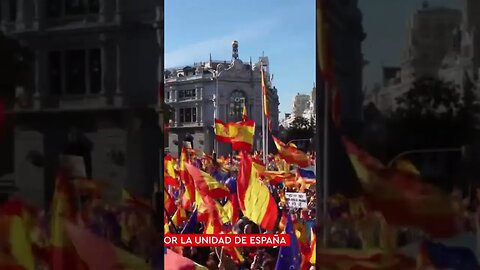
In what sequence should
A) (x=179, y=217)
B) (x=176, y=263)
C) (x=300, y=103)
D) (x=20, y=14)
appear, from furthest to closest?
1. (x=300, y=103)
2. (x=179, y=217)
3. (x=176, y=263)
4. (x=20, y=14)

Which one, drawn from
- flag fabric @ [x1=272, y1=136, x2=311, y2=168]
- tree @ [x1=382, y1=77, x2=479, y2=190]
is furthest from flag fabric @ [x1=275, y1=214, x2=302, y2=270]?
flag fabric @ [x1=272, y1=136, x2=311, y2=168]

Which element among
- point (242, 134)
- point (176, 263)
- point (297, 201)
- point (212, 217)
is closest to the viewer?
point (176, 263)

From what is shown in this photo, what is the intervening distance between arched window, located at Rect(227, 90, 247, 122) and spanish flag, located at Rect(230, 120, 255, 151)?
2715 centimetres

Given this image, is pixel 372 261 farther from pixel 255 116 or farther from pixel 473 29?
pixel 255 116

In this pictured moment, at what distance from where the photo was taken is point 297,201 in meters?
7.52

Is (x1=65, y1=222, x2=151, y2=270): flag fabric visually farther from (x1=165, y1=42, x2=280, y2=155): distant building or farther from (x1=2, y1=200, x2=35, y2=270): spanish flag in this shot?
(x1=165, y1=42, x2=280, y2=155): distant building

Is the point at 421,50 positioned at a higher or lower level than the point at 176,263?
higher

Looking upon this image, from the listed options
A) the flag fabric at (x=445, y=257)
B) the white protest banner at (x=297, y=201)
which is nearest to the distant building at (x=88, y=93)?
the flag fabric at (x=445, y=257)

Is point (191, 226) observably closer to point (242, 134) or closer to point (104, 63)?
point (242, 134)

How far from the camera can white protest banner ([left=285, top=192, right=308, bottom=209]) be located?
740 centimetres

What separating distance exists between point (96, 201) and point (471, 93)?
3.30 feet

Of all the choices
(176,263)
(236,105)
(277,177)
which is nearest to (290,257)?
(176,263)

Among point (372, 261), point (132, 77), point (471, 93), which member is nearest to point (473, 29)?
point (471, 93)

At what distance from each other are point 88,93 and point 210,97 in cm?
3801
